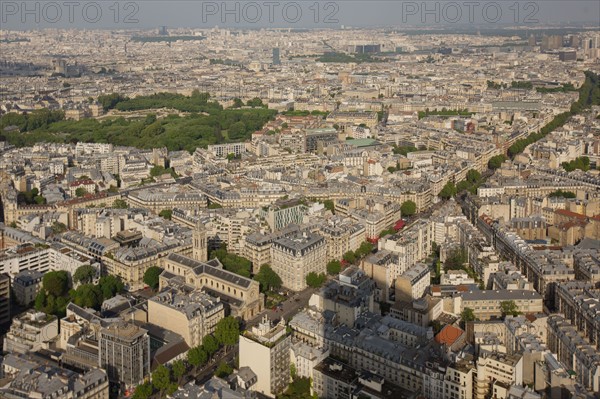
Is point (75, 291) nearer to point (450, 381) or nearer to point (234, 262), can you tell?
point (234, 262)

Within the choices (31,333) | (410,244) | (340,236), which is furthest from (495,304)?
(31,333)

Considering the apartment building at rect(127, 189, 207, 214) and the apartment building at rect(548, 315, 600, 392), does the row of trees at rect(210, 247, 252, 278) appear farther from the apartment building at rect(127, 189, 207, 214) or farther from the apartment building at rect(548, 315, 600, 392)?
the apartment building at rect(548, 315, 600, 392)

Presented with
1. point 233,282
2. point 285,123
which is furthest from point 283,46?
point 233,282

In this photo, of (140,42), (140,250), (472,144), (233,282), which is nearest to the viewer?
(233,282)

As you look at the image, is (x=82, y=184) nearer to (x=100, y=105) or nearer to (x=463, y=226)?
(x=463, y=226)

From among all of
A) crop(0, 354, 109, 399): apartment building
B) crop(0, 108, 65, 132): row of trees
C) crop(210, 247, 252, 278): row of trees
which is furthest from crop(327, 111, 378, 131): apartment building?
crop(0, 354, 109, 399): apartment building
